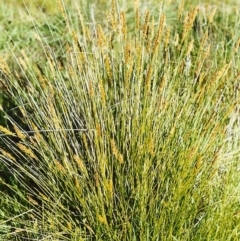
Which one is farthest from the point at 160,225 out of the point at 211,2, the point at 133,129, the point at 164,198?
the point at 211,2

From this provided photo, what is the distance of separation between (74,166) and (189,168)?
438mm

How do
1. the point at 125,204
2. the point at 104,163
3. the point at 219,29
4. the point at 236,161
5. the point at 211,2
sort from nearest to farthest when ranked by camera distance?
the point at 104,163
the point at 125,204
the point at 236,161
the point at 219,29
the point at 211,2

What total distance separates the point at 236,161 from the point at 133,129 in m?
0.46

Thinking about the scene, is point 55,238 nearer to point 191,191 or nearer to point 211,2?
point 191,191

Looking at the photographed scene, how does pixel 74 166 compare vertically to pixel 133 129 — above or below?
below

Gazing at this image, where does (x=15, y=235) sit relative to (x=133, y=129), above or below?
below

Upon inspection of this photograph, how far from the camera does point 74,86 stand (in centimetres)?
205

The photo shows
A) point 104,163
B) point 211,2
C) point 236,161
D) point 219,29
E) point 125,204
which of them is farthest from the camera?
point 211,2

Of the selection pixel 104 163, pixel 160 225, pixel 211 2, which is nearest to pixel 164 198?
pixel 160 225

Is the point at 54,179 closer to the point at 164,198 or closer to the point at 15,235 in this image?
the point at 15,235

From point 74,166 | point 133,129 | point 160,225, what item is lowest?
point 160,225

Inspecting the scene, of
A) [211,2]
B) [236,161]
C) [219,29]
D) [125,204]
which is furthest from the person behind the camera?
[211,2]

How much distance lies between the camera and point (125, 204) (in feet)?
5.96

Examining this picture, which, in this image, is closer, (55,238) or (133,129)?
(133,129)
